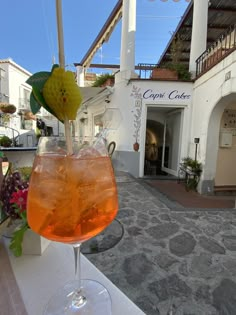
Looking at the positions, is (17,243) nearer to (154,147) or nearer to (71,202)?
(71,202)

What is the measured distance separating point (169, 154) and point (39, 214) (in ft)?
20.4

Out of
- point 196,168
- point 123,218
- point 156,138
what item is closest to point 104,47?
point 156,138

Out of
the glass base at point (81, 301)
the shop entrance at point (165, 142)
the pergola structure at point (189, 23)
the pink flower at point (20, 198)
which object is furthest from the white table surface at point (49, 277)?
the pergola structure at point (189, 23)

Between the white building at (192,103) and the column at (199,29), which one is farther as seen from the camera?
the column at (199,29)

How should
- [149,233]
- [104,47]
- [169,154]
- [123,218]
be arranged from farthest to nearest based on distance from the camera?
[104,47], [169,154], [123,218], [149,233]

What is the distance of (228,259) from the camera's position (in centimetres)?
188

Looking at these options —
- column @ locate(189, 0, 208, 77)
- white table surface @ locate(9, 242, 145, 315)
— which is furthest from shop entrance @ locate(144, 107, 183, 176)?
white table surface @ locate(9, 242, 145, 315)

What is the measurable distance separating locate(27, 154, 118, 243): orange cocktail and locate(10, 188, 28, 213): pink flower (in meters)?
0.18

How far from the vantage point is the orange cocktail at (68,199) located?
1.37 ft

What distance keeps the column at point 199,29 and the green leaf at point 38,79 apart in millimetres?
5673


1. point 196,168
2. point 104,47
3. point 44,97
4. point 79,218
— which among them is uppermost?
point 104,47

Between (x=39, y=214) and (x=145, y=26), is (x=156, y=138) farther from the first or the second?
(x=39, y=214)

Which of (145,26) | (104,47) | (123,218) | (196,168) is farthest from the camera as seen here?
(104,47)

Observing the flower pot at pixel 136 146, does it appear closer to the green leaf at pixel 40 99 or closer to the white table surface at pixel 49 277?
the white table surface at pixel 49 277
